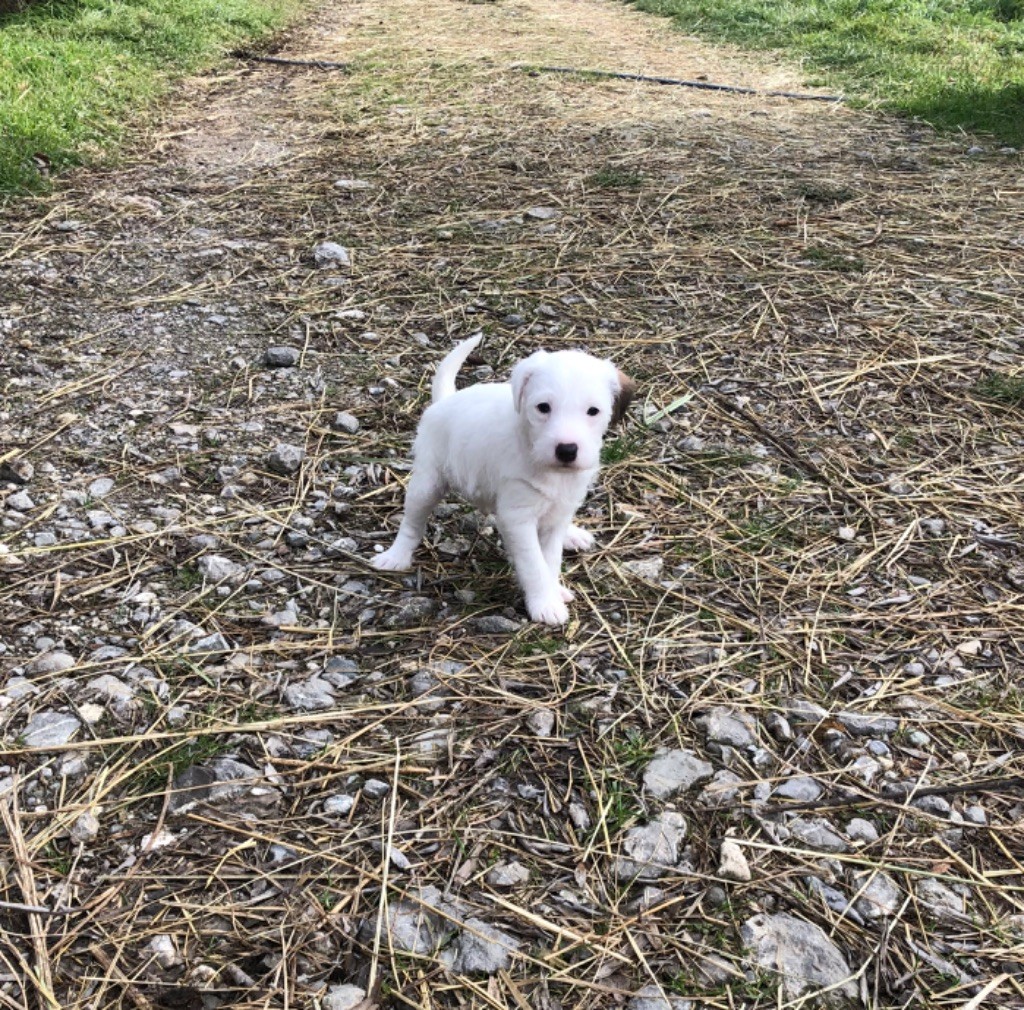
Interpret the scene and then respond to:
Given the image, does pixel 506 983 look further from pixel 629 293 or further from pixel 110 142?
pixel 110 142

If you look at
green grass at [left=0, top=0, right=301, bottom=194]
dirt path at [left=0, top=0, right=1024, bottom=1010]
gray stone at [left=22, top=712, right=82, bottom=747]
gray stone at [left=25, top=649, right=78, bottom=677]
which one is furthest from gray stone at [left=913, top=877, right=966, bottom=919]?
green grass at [left=0, top=0, right=301, bottom=194]

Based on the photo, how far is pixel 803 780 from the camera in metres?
2.40

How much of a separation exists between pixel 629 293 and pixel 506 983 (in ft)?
13.1

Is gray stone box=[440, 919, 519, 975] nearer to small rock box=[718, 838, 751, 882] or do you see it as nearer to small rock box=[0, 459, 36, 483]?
small rock box=[718, 838, 751, 882]

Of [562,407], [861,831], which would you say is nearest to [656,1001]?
[861,831]

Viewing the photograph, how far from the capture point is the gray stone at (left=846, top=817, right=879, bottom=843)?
2240mm

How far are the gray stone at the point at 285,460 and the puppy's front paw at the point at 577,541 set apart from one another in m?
1.16

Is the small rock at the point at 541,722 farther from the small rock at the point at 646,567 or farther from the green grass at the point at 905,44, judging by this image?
the green grass at the point at 905,44

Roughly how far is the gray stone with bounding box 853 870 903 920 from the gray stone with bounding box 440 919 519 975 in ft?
2.68

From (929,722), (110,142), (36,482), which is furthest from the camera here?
(110,142)

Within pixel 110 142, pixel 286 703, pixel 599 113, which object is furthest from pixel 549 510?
pixel 599 113

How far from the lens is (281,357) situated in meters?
4.40

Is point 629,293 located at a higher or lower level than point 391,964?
higher

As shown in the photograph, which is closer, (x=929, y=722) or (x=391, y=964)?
(x=391, y=964)
